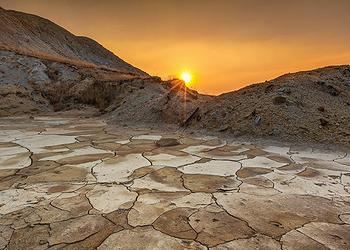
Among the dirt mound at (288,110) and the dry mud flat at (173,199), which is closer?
the dry mud flat at (173,199)

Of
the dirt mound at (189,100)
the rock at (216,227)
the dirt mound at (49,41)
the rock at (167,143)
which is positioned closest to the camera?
the rock at (216,227)

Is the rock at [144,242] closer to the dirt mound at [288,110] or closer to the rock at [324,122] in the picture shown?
the dirt mound at [288,110]

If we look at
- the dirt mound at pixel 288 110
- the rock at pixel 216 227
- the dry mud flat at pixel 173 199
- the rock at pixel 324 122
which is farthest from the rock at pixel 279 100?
the rock at pixel 216 227

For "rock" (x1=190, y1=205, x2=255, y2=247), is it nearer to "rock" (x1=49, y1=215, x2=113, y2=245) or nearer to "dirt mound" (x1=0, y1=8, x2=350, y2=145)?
"rock" (x1=49, y1=215, x2=113, y2=245)

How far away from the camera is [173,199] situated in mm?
2707

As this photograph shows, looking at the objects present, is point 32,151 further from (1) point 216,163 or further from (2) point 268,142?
(2) point 268,142

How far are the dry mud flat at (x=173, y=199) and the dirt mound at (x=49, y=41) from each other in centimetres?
1583

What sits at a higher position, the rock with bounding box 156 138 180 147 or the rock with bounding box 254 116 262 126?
the rock with bounding box 254 116 262 126

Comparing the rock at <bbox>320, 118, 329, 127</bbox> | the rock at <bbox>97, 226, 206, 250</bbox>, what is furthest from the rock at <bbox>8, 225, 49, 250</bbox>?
the rock at <bbox>320, 118, 329, 127</bbox>

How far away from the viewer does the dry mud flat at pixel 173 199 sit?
2.06 metres

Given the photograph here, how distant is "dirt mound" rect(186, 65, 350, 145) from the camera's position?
18.7 feet

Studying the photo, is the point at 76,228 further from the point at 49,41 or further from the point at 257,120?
the point at 49,41

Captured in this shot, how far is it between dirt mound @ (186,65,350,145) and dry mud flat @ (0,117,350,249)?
1.04m

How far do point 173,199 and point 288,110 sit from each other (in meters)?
4.35
